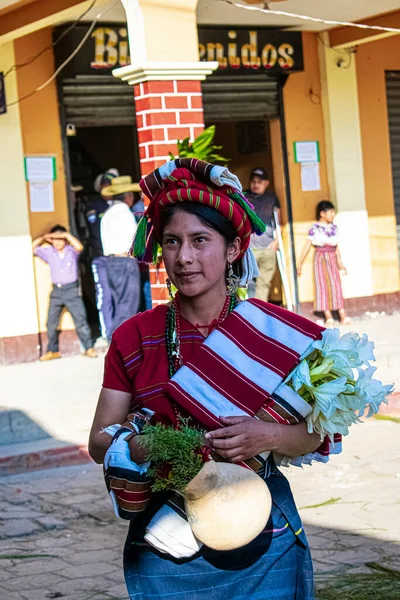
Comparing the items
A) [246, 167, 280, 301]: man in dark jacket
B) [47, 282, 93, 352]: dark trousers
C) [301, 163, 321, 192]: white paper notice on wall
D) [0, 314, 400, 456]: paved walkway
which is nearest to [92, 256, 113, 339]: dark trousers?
[47, 282, 93, 352]: dark trousers

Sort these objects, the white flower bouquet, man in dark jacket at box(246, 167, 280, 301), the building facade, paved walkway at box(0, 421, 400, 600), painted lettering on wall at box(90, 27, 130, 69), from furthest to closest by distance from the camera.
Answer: man in dark jacket at box(246, 167, 280, 301) → painted lettering on wall at box(90, 27, 130, 69) → the building facade → paved walkway at box(0, 421, 400, 600) → the white flower bouquet

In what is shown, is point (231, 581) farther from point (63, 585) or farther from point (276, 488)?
point (63, 585)

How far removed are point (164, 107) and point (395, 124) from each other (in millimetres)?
6626

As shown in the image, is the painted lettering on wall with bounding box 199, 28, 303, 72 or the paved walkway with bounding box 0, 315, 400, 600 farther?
the painted lettering on wall with bounding box 199, 28, 303, 72

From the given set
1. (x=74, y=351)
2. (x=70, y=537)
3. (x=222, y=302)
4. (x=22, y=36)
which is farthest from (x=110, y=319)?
(x=222, y=302)

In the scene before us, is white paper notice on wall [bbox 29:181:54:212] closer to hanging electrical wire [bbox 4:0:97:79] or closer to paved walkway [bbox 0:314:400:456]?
hanging electrical wire [bbox 4:0:97:79]

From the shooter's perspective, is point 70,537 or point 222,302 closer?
point 222,302

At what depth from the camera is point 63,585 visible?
522 cm

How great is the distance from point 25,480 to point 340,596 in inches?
135

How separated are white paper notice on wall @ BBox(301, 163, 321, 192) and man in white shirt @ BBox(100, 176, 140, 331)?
260cm

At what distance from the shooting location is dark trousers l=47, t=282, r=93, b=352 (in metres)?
11.7

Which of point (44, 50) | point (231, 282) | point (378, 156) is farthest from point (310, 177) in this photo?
point (231, 282)

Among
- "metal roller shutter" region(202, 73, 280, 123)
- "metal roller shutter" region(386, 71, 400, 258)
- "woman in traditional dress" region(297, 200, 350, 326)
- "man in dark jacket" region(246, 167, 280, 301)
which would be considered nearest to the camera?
"man in dark jacket" region(246, 167, 280, 301)

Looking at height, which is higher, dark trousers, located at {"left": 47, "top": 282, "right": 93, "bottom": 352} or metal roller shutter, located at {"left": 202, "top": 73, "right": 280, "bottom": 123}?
metal roller shutter, located at {"left": 202, "top": 73, "right": 280, "bottom": 123}
